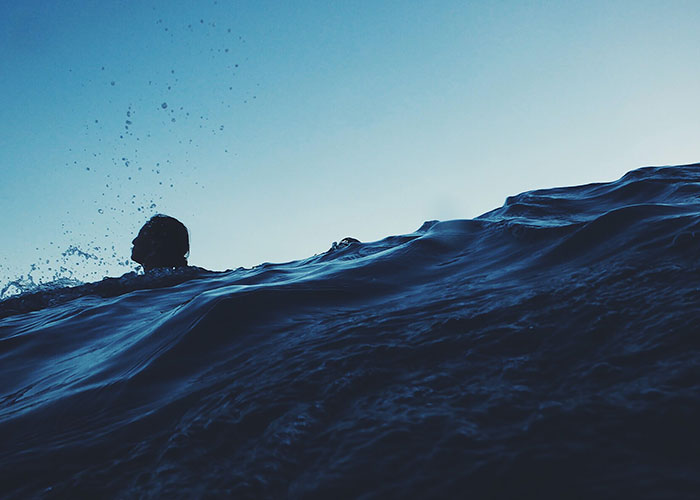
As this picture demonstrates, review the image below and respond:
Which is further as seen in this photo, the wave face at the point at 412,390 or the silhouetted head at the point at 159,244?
the silhouetted head at the point at 159,244

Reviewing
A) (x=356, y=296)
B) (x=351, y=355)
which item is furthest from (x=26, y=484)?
(x=356, y=296)

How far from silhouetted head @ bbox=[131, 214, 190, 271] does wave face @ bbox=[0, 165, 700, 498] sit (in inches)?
258

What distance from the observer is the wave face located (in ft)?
4.09

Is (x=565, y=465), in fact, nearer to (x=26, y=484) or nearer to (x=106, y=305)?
(x=26, y=484)

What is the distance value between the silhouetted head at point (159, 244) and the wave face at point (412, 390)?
6548 millimetres

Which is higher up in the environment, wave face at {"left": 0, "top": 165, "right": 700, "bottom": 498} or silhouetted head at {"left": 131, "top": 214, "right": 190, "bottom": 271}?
silhouetted head at {"left": 131, "top": 214, "right": 190, "bottom": 271}

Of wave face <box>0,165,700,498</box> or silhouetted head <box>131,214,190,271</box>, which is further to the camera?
silhouetted head <box>131,214,190,271</box>

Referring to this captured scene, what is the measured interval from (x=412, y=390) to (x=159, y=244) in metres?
9.44

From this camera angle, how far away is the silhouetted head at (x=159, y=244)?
1016 centimetres

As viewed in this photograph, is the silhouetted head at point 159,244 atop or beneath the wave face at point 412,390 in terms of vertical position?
atop

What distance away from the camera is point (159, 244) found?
33.2ft

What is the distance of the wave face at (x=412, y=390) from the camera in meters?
1.25

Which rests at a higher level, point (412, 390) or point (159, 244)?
point (159, 244)

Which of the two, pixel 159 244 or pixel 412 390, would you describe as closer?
pixel 412 390
